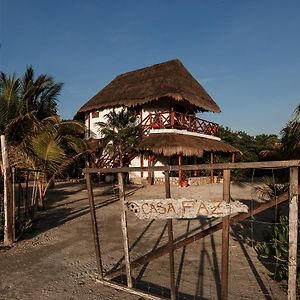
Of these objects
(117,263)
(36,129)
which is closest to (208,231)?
(117,263)

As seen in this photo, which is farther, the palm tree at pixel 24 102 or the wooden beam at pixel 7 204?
the palm tree at pixel 24 102

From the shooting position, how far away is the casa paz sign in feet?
11.2

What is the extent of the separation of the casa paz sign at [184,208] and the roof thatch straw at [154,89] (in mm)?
14677

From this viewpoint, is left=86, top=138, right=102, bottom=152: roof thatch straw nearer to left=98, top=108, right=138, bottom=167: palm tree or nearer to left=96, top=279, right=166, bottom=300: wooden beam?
left=98, top=108, right=138, bottom=167: palm tree

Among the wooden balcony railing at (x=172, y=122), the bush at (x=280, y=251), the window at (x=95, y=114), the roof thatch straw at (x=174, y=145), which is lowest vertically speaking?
the bush at (x=280, y=251)

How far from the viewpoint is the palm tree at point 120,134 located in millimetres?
17156

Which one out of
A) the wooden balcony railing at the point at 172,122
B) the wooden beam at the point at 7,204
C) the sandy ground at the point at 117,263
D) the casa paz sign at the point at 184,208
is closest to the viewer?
the casa paz sign at the point at 184,208

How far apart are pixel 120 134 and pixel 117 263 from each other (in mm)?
11831

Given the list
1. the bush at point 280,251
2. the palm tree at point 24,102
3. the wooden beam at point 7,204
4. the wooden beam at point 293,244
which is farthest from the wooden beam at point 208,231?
the palm tree at point 24,102

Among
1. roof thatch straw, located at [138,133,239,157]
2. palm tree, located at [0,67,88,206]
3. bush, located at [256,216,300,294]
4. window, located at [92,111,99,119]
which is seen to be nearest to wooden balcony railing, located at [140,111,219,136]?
roof thatch straw, located at [138,133,239,157]

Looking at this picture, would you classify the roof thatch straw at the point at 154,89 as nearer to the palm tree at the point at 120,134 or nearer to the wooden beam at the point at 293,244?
the palm tree at the point at 120,134

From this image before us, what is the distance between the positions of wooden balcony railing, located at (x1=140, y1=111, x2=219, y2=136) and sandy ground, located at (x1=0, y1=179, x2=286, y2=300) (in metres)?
9.74

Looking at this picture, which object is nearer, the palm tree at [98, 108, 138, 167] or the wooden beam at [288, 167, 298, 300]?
the wooden beam at [288, 167, 298, 300]

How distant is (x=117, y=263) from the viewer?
5504 mm
